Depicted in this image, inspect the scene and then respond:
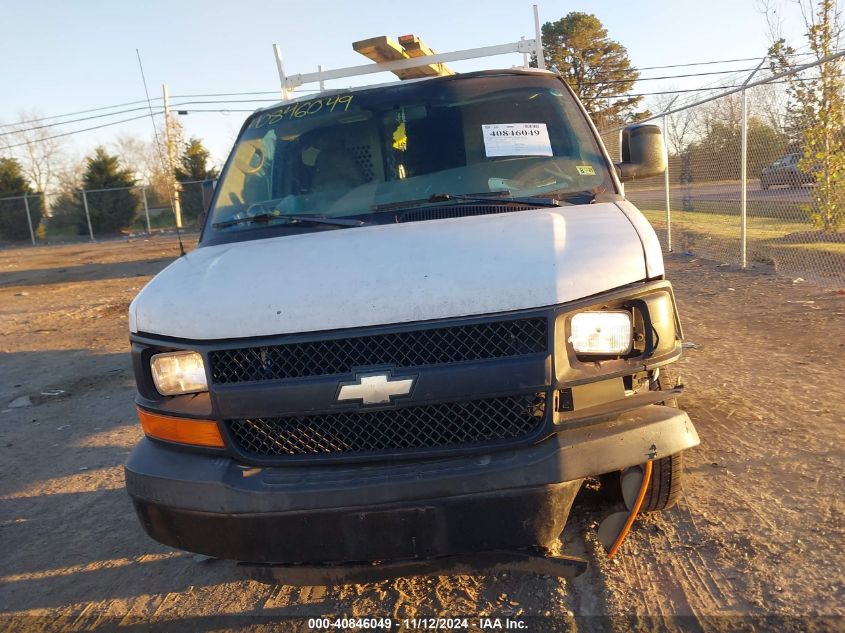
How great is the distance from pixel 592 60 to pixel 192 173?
914 inches

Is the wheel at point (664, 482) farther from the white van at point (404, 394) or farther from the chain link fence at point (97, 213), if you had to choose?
the chain link fence at point (97, 213)

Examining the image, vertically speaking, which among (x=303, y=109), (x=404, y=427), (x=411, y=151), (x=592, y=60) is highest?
(x=592, y=60)

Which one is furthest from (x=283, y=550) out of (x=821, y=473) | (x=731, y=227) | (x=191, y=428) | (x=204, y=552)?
(x=731, y=227)

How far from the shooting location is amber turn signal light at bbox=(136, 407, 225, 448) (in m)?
2.49

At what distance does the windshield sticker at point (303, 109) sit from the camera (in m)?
4.06

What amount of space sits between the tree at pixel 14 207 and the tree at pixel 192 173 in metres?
8.50

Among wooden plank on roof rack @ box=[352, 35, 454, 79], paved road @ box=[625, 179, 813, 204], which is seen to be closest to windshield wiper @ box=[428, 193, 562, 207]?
wooden plank on roof rack @ box=[352, 35, 454, 79]

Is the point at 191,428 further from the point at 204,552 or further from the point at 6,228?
the point at 6,228

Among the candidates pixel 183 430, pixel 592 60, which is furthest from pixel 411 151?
pixel 592 60

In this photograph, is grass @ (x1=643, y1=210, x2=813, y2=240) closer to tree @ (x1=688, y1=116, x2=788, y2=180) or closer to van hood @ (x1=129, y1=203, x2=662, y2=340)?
tree @ (x1=688, y1=116, x2=788, y2=180)

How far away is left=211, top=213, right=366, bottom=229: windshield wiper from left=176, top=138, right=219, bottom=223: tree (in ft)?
118

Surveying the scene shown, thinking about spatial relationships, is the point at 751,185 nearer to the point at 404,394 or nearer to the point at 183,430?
the point at 404,394

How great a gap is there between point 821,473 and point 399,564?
8.05 feet

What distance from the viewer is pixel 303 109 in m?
4.16
